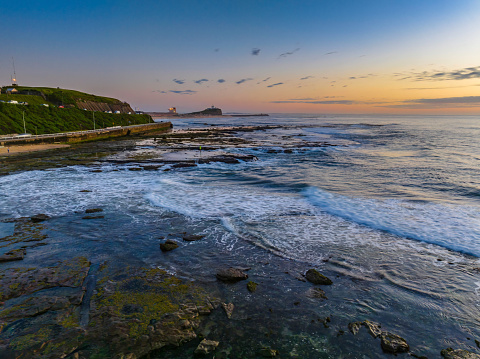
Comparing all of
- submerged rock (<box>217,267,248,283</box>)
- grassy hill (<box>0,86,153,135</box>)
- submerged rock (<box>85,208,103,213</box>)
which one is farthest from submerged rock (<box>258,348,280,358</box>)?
grassy hill (<box>0,86,153,135</box>)

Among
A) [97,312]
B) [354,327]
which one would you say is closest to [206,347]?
[97,312]

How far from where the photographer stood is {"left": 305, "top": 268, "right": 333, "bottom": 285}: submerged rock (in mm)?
6969

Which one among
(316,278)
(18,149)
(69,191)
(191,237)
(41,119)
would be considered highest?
(41,119)

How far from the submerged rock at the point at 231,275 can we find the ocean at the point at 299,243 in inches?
9.1

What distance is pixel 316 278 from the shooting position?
7047 millimetres

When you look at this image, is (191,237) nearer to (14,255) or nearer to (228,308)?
(228,308)

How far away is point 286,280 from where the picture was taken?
23.2ft

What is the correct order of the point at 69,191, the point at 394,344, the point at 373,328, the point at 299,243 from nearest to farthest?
1. the point at 394,344
2. the point at 373,328
3. the point at 299,243
4. the point at 69,191

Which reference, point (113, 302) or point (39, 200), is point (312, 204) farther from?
point (39, 200)

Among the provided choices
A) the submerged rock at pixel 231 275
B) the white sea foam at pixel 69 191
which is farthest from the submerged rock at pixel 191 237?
the white sea foam at pixel 69 191

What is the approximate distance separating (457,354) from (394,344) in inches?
42.4

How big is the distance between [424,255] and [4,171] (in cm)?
2804

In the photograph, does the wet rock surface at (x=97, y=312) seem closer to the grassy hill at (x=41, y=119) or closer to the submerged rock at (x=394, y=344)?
the submerged rock at (x=394, y=344)

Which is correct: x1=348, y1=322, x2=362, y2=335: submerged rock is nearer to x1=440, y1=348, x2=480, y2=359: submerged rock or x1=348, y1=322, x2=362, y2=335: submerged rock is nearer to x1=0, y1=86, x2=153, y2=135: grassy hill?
x1=440, y1=348, x2=480, y2=359: submerged rock
